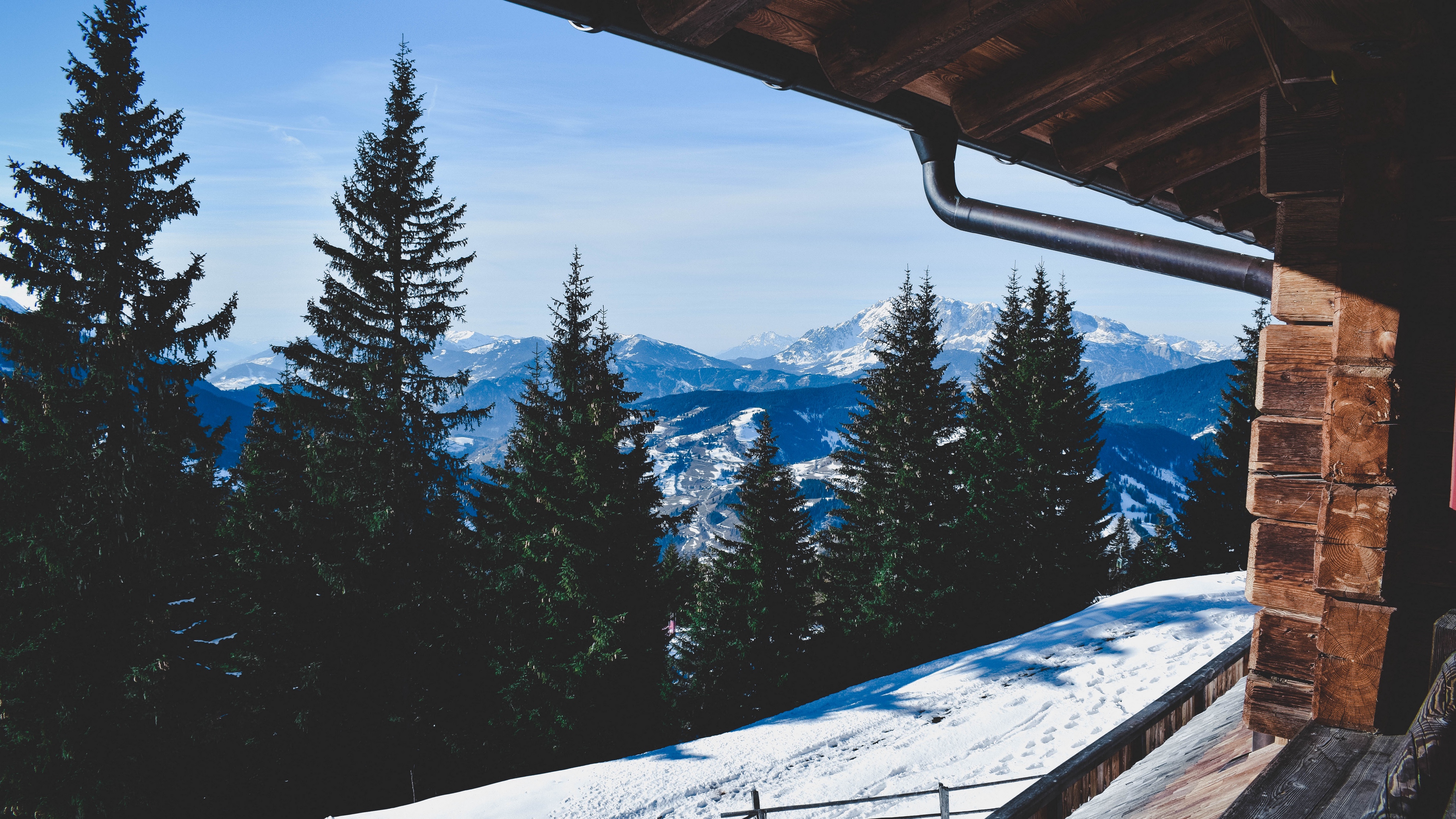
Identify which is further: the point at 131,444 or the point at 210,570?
the point at 210,570

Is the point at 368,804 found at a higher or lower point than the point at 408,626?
lower

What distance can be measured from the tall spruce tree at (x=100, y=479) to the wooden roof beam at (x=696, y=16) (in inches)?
649

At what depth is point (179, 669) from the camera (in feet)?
50.1

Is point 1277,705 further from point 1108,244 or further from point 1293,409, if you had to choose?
point 1108,244

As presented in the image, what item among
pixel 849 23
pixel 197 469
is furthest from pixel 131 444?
pixel 849 23

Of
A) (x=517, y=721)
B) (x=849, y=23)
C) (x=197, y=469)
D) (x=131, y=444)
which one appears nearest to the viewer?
(x=849, y=23)

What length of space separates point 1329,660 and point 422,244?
19389mm

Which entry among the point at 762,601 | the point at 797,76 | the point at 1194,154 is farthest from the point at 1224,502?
the point at 797,76

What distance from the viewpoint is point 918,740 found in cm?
1020

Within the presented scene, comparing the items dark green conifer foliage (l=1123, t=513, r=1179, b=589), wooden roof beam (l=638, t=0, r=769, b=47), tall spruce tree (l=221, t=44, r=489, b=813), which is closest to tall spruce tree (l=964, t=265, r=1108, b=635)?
dark green conifer foliage (l=1123, t=513, r=1179, b=589)

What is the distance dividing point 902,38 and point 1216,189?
332cm

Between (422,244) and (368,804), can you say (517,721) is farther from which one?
(422,244)

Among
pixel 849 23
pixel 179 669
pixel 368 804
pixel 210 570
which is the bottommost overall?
pixel 368 804

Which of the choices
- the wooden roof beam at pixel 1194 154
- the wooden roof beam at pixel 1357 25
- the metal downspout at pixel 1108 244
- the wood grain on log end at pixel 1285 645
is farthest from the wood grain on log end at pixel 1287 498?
the wooden roof beam at pixel 1194 154
